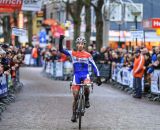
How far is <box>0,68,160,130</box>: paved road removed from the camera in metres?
15.1

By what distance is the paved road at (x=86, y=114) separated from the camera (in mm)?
15125

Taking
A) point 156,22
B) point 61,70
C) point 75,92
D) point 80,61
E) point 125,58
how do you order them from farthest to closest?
1. point 61,70
2. point 156,22
3. point 125,58
4. point 80,61
5. point 75,92

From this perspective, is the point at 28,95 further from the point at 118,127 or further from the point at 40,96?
the point at 118,127

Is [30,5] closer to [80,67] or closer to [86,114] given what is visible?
[86,114]

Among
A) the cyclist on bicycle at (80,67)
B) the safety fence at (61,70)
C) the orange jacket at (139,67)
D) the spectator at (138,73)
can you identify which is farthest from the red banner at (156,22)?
the cyclist on bicycle at (80,67)

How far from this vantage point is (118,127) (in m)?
14.9

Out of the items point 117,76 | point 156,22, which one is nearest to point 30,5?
point 117,76

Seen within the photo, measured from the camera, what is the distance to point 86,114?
17.8 metres

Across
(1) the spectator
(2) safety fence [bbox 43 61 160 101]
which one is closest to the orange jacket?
(1) the spectator

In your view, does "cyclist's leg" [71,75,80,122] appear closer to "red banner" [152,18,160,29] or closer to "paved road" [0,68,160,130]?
"paved road" [0,68,160,130]

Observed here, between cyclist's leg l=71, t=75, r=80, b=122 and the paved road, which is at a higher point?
cyclist's leg l=71, t=75, r=80, b=122

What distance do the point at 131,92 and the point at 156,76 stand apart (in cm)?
360

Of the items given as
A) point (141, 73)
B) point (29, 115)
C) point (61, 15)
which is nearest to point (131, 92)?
point (141, 73)

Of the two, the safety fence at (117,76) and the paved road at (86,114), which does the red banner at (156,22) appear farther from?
the paved road at (86,114)
